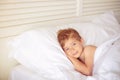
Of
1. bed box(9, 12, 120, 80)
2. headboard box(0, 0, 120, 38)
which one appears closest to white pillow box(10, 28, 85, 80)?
bed box(9, 12, 120, 80)

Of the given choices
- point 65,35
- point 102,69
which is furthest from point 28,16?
point 102,69

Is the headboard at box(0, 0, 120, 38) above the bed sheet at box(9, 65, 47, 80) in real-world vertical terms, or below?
above

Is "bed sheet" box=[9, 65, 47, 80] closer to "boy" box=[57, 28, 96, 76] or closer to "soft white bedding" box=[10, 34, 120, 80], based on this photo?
"soft white bedding" box=[10, 34, 120, 80]

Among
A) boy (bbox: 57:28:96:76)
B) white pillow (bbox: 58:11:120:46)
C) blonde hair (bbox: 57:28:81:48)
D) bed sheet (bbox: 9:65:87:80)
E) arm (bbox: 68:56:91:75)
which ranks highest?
white pillow (bbox: 58:11:120:46)

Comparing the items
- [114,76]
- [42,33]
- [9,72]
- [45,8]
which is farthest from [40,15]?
[114,76]

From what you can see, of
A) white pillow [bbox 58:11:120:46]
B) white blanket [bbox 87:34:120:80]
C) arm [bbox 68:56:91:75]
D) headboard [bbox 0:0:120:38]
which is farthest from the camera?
white pillow [bbox 58:11:120:46]

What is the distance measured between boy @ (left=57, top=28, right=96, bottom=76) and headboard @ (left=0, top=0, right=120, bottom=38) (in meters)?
0.27

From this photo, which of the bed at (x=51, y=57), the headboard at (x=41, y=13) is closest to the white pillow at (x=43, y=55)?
the bed at (x=51, y=57)

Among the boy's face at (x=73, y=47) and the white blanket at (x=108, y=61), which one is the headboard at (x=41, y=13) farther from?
the white blanket at (x=108, y=61)

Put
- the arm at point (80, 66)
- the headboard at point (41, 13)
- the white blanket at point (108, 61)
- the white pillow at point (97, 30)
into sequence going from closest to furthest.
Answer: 1. the white blanket at point (108, 61)
2. the arm at point (80, 66)
3. the headboard at point (41, 13)
4. the white pillow at point (97, 30)

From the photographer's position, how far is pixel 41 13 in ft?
5.21

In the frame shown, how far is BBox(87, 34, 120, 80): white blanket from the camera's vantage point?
3.75ft

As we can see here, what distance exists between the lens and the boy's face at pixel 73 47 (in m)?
1.35

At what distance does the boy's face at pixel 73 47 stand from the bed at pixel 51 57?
0.04m
